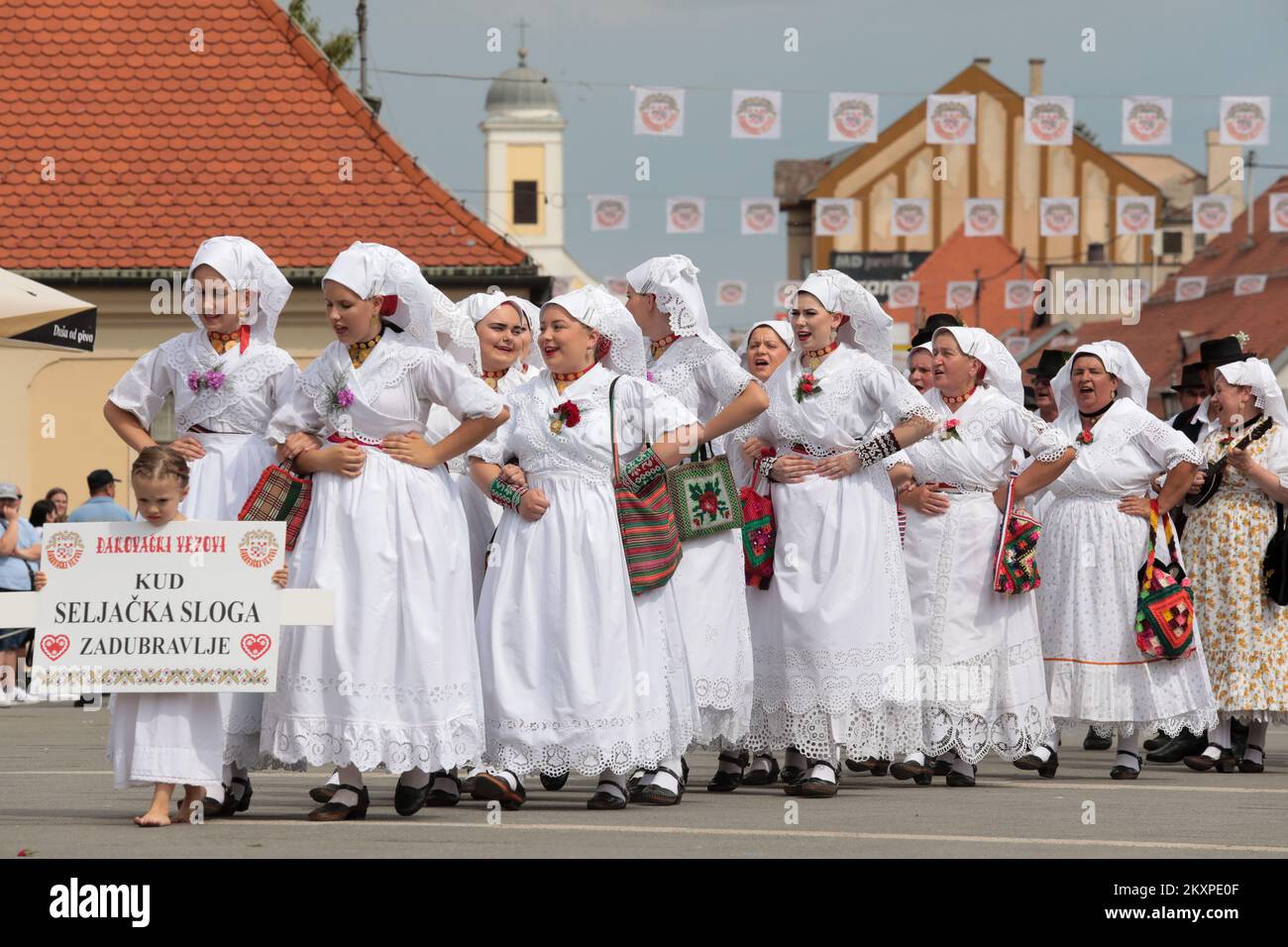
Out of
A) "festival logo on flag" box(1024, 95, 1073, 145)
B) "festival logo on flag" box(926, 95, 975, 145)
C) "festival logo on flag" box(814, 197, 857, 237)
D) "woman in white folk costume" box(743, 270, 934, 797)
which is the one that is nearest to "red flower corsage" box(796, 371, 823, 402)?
"woman in white folk costume" box(743, 270, 934, 797)

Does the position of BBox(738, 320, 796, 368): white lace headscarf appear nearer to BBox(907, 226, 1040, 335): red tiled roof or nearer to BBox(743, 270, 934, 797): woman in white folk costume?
BBox(743, 270, 934, 797): woman in white folk costume

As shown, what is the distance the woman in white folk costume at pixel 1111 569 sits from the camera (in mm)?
12844

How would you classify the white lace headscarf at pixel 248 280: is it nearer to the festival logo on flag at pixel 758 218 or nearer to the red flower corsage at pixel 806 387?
the red flower corsage at pixel 806 387

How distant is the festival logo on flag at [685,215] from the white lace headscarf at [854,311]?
18204 millimetres

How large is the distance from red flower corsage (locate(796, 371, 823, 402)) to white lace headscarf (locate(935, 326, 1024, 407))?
114cm

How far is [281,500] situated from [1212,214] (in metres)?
28.9

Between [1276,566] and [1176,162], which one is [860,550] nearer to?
[1276,566]

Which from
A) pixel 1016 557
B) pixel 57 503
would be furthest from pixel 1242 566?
pixel 57 503

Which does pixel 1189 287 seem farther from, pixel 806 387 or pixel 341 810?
pixel 341 810

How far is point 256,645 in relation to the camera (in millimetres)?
9117

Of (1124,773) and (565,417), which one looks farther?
(1124,773)

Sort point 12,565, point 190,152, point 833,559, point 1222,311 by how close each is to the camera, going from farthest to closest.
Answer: point 1222,311 < point 190,152 < point 12,565 < point 833,559

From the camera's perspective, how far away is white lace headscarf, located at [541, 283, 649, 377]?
33.1 ft

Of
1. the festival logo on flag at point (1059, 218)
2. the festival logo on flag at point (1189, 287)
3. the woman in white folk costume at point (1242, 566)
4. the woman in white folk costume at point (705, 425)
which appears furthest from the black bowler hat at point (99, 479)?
the festival logo on flag at point (1189, 287)
